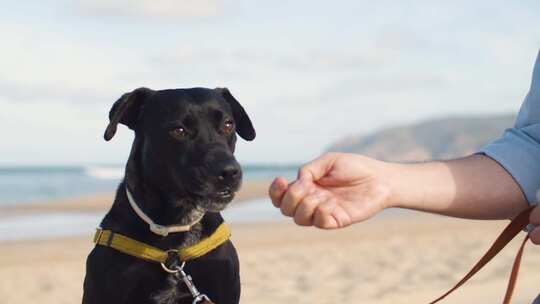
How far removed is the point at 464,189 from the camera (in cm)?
255

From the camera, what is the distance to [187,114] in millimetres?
4242

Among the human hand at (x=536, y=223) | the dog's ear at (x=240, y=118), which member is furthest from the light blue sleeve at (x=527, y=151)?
the dog's ear at (x=240, y=118)

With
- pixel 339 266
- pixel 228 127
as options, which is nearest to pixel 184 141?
pixel 228 127

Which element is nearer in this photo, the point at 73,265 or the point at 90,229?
the point at 73,265

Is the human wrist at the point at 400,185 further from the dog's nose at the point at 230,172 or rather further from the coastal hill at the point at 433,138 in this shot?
the coastal hill at the point at 433,138

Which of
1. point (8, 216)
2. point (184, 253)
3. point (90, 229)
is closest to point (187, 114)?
point (184, 253)

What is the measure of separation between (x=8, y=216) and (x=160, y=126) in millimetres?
14126

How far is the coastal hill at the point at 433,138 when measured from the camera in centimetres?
10181

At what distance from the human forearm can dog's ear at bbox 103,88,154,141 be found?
7.16 feet

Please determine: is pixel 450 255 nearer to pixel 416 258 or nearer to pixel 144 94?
pixel 416 258

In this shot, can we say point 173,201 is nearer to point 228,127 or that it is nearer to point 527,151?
point 228,127

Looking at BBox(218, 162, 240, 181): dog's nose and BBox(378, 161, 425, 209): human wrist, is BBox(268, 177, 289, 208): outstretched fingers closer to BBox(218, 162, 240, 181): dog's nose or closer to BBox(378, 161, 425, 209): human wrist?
BBox(378, 161, 425, 209): human wrist

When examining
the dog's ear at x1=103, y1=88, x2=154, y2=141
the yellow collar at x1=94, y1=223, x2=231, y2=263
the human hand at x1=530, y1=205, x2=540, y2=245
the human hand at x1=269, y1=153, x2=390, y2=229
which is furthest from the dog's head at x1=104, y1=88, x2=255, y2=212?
the human hand at x1=530, y1=205, x2=540, y2=245

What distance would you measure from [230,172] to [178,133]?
1.49 ft
